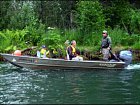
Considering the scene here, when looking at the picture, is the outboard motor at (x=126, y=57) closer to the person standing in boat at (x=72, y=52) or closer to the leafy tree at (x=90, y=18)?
the person standing in boat at (x=72, y=52)

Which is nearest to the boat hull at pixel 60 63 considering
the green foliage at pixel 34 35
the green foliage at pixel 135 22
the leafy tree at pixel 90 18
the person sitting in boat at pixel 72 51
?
the person sitting in boat at pixel 72 51

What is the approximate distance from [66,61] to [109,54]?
249 cm

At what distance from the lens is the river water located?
13.3m

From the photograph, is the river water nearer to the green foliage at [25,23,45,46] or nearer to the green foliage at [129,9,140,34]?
the green foliage at [25,23,45,46]

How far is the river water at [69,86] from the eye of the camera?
13297mm

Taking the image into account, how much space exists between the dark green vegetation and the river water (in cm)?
430

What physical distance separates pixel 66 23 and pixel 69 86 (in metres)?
16.1

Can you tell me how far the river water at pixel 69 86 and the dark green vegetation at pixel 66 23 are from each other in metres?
4.30

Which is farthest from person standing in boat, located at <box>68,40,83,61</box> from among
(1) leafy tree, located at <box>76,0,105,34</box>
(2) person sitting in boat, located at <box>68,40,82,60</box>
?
(1) leafy tree, located at <box>76,0,105,34</box>

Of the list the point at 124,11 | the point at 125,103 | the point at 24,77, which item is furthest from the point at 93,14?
the point at 125,103

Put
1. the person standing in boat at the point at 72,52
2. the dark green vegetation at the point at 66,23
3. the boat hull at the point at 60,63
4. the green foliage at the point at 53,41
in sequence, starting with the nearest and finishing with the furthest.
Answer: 1. the boat hull at the point at 60,63
2. the person standing in boat at the point at 72,52
3. the green foliage at the point at 53,41
4. the dark green vegetation at the point at 66,23

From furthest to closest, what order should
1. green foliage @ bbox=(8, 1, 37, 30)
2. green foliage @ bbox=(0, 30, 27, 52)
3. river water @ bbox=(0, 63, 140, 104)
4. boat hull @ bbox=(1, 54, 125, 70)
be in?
1. green foliage @ bbox=(8, 1, 37, 30)
2. green foliage @ bbox=(0, 30, 27, 52)
3. boat hull @ bbox=(1, 54, 125, 70)
4. river water @ bbox=(0, 63, 140, 104)

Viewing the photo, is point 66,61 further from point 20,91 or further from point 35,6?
point 35,6

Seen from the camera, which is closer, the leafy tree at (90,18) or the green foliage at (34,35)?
the green foliage at (34,35)
